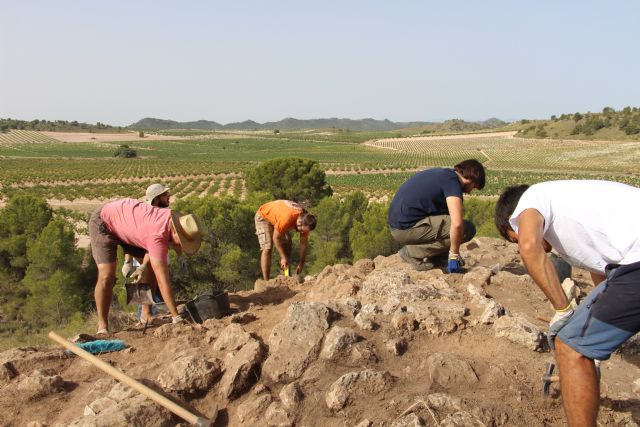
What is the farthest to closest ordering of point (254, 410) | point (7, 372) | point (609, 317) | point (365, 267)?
1. point (365, 267)
2. point (7, 372)
3. point (254, 410)
4. point (609, 317)

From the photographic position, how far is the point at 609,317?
1992 millimetres

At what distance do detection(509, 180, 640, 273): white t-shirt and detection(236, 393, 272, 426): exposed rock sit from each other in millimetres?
1639

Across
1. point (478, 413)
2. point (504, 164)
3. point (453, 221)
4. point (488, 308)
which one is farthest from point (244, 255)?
point (504, 164)

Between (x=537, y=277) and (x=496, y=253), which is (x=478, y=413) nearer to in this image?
(x=537, y=277)

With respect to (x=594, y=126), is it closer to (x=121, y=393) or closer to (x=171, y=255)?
(x=171, y=255)

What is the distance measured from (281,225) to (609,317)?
3.99m

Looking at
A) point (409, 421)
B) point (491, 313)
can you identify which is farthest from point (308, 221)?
point (409, 421)

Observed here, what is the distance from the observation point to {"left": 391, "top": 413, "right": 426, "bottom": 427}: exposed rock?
226cm

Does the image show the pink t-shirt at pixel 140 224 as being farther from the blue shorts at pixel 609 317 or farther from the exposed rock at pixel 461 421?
the blue shorts at pixel 609 317

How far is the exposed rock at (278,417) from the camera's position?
8.18 feet

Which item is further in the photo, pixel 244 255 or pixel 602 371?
pixel 244 255

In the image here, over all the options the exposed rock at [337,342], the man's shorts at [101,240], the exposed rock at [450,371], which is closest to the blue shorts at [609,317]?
the exposed rock at [450,371]

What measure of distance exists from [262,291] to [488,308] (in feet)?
8.35

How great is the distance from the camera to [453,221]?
425 centimetres
